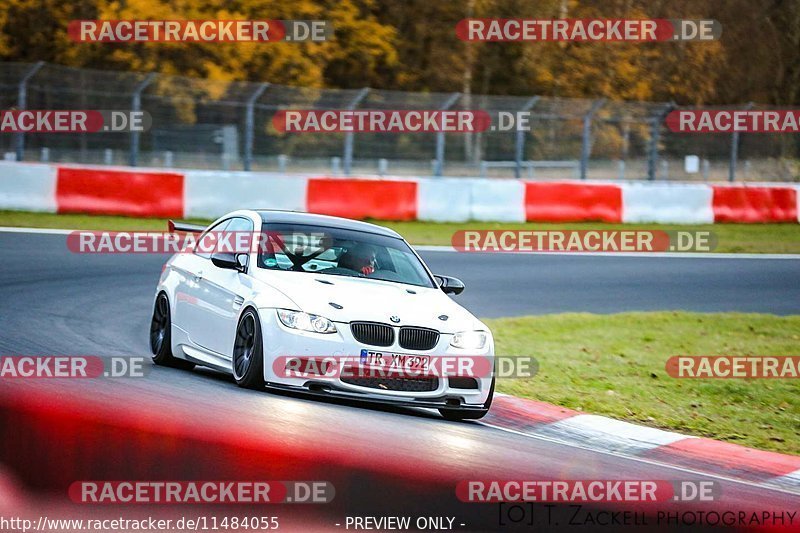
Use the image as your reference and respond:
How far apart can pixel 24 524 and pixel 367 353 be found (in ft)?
12.8

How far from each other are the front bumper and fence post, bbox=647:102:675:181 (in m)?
18.8

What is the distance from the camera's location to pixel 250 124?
25.7 m

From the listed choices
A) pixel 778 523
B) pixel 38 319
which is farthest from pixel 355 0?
pixel 778 523

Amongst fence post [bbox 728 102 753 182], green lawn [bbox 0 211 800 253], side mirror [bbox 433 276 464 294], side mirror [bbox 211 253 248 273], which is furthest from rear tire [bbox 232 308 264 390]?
fence post [bbox 728 102 753 182]

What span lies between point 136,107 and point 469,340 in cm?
1618

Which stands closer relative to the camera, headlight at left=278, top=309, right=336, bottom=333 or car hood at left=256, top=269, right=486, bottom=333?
headlight at left=278, top=309, right=336, bottom=333

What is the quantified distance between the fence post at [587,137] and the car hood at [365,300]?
17.1m

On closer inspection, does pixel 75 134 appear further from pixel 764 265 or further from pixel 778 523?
pixel 778 523

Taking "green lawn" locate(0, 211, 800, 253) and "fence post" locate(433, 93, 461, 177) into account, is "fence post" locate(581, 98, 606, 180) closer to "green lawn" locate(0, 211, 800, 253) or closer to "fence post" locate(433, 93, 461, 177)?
"green lawn" locate(0, 211, 800, 253)

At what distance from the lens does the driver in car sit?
10625 mm


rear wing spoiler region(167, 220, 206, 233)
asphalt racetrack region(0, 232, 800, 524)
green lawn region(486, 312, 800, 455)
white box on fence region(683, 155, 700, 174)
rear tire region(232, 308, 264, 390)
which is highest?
white box on fence region(683, 155, 700, 174)

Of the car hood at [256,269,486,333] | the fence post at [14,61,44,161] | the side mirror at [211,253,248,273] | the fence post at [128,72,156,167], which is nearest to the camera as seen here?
the car hood at [256,269,486,333]

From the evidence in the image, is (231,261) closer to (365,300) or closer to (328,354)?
(365,300)

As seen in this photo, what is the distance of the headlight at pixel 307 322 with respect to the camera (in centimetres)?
945
